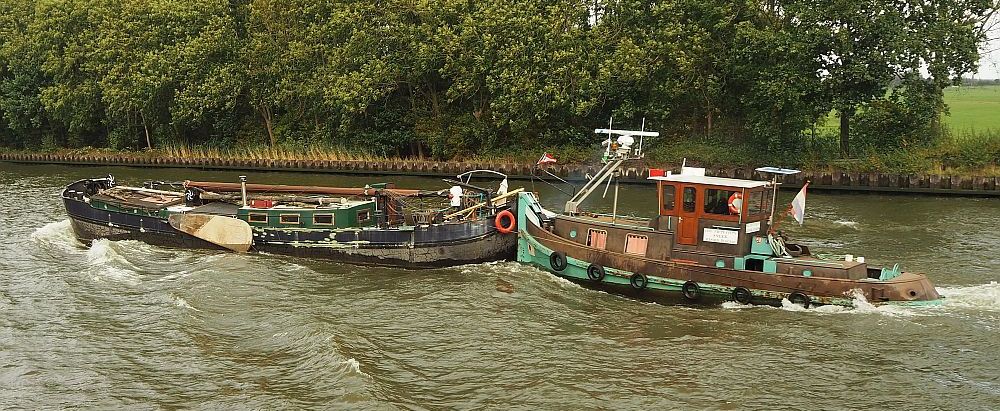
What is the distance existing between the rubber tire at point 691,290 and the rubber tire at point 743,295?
35.6 inches

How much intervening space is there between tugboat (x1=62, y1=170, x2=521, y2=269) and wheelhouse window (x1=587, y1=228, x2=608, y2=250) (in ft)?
9.38

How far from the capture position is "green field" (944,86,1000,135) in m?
47.1

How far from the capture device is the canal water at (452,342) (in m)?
15.7

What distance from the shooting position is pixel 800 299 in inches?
776

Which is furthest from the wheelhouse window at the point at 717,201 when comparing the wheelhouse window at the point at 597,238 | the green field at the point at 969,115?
the green field at the point at 969,115

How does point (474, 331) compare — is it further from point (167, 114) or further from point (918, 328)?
point (167, 114)

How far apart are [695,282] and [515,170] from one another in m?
27.2

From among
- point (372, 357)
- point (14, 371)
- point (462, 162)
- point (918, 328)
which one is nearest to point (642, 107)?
point (462, 162)

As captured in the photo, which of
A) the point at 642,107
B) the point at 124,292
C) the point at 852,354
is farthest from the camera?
the point at 642,107

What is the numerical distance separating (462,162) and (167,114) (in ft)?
90.3

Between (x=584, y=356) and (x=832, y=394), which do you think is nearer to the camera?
(x=832, y=394)

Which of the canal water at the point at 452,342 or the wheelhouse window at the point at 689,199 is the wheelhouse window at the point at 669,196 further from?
the canal water at the point at 452,342

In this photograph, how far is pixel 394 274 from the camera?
24625 millimetres

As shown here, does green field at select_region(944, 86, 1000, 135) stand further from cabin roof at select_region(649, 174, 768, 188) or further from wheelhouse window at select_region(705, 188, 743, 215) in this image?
wheelhouse window at select_region(705, 188, 743, 215)
